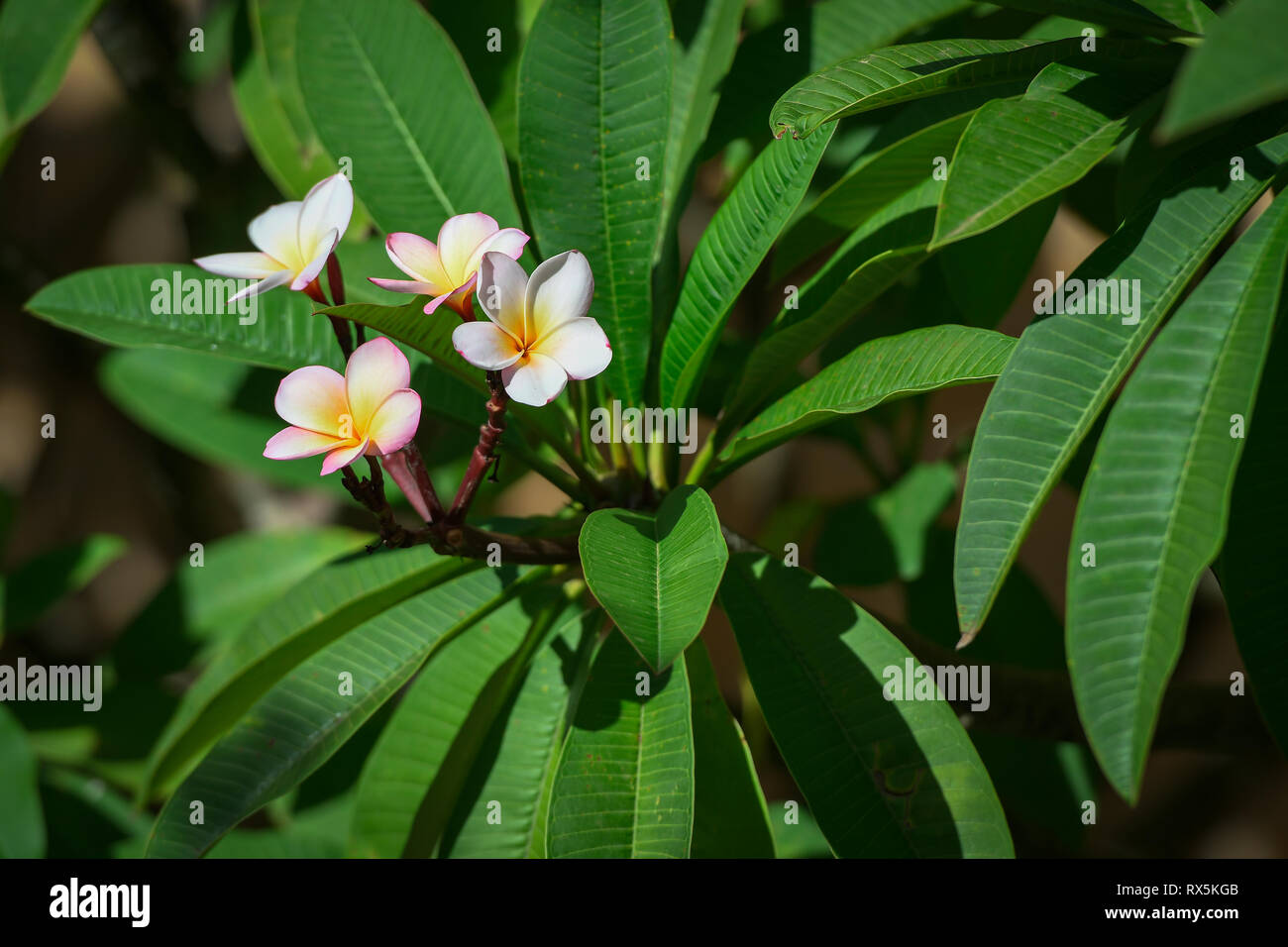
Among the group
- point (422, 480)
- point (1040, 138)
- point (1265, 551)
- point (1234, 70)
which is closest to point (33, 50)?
point (422, 480)

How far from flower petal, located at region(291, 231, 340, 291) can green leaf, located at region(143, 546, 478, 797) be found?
35 centimetres

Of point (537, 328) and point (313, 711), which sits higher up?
point (537, 328)

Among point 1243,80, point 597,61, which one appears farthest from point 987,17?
point 1243,80

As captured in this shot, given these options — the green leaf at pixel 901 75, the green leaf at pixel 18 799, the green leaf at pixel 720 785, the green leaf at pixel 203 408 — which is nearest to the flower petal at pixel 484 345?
the green leaf at pixel 901 75

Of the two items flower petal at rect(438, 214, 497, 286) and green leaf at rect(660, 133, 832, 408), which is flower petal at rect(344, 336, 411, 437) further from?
green leaf at rect(660, 133, 832, 408)

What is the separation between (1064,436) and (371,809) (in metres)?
0.74

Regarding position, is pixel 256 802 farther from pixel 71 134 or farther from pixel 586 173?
pixel 71 134

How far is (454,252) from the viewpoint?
69cm

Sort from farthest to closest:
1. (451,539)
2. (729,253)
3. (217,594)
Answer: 1. (217,594)
2. (729,253)
3. (451,539)

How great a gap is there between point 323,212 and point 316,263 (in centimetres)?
7

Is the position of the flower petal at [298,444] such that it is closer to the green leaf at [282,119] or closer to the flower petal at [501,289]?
the flower petal at [501,289]

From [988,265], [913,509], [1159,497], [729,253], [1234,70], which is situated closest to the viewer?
[1234,70]

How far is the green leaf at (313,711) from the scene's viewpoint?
2.69 ft

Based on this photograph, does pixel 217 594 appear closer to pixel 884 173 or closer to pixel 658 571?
pixel 658 571
